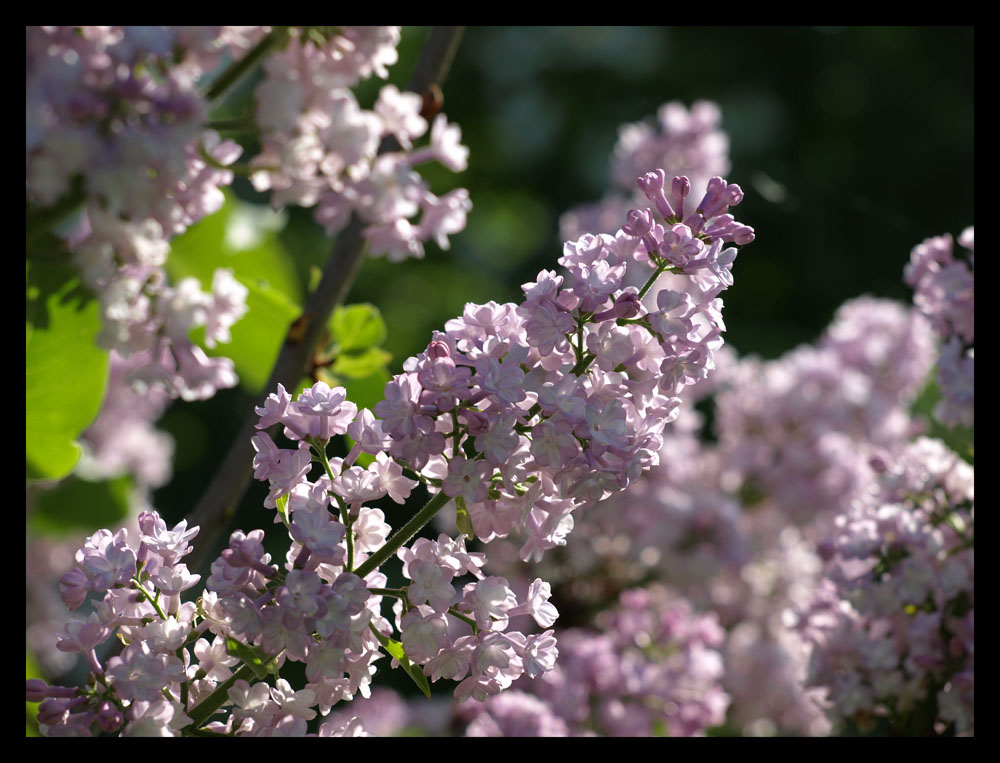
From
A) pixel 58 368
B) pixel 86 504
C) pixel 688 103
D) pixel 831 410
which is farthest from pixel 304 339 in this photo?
pixel 688 103

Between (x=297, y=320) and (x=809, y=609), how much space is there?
0.48 meters

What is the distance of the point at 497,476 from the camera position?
0.49 m

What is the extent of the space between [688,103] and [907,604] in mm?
2186

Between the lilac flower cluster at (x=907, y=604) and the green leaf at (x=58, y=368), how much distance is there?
1.90 ft

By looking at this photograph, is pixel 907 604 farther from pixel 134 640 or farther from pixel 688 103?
pixel 688 103

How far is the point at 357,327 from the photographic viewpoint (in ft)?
2.61

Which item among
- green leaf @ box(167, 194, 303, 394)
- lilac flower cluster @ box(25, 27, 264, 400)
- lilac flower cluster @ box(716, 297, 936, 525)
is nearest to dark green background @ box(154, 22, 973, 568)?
lilac flower cluster @ box(716, 297, 936, 525)

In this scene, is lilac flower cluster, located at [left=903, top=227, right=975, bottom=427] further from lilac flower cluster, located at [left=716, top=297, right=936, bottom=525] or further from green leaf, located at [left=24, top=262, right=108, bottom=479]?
green leaf, located at [left=24, top=262, right=108, bottom=479]

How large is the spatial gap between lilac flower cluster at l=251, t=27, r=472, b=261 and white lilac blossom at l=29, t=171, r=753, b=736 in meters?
0.18

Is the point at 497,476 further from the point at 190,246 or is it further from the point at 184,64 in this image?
the point at 190,246

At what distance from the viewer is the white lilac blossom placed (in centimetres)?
46

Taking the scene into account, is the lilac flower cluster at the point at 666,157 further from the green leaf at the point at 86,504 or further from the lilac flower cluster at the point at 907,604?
the green leaf at the point at 86,504

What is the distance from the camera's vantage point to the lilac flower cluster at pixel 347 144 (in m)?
0.60
